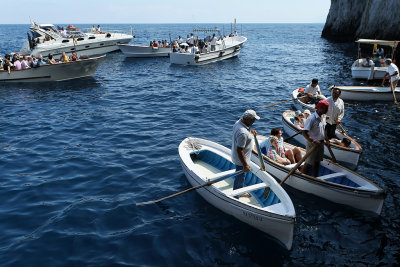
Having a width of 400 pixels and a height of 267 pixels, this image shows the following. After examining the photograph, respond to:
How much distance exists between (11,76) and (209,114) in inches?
682

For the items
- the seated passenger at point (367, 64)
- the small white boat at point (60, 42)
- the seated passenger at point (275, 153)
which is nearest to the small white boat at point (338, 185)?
the seated passenger at point (275, 153)

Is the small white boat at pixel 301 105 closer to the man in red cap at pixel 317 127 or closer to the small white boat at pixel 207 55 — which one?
the man in red cap at pixel 317 127

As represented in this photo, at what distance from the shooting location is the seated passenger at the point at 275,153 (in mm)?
10164

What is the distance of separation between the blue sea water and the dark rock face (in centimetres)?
2353

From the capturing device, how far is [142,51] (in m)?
39.1

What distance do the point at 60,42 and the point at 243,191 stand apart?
1406 inches

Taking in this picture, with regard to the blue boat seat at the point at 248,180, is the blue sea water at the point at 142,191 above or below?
below

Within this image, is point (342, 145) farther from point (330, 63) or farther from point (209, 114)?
point (330, 63)

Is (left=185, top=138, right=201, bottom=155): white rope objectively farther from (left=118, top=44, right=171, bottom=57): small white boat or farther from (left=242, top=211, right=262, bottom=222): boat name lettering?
(left=118, top=44, right=171, bottom=57): small white boat

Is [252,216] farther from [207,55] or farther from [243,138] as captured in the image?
[207,55]

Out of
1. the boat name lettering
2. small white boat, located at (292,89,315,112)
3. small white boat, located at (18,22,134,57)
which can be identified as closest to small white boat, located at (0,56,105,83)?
small white boat, located at (18,22,134,57)

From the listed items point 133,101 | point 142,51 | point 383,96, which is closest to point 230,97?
point 133,101

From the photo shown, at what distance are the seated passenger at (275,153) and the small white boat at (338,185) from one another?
0.21m

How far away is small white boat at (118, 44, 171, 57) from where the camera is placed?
3862cm
